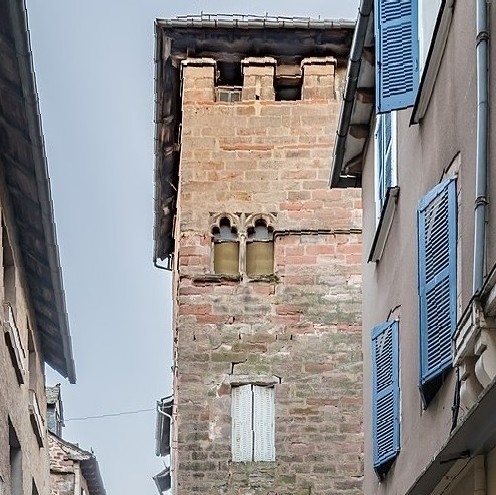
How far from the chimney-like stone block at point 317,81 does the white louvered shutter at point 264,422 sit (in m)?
4.34

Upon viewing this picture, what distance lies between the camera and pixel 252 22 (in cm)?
1933

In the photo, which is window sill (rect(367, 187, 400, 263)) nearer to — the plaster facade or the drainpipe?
the plaster facade

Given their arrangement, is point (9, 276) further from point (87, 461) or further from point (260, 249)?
point (87, 461)

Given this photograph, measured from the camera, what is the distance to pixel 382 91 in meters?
9.91

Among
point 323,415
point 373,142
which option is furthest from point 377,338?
point 323,415

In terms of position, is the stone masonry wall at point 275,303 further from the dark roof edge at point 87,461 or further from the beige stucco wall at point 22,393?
the dark roof edge at point 87,461

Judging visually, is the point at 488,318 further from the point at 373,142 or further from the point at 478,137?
the point at 373,142

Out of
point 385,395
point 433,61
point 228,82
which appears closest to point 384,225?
point 385,395

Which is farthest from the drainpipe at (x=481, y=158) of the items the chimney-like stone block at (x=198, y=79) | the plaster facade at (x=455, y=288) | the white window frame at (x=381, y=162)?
the chimney-like stone block at (x=198, y=79)

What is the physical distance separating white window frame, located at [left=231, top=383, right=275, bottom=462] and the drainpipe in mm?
11888

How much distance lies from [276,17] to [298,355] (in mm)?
4834

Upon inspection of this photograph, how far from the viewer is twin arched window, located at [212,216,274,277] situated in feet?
63.3

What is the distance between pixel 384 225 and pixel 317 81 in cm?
876

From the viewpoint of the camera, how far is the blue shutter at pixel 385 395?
418 inches
